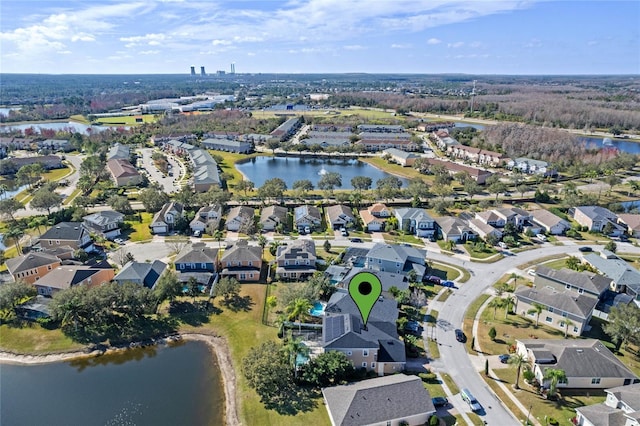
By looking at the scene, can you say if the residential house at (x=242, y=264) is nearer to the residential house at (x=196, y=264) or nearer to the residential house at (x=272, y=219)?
the residential house at (x=196, y=264)

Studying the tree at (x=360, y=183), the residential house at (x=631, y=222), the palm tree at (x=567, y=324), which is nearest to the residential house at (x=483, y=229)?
the palm tree at (x=567, y=324)

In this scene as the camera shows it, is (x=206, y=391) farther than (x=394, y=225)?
No

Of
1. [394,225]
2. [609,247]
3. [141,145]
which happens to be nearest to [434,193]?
[394,225]

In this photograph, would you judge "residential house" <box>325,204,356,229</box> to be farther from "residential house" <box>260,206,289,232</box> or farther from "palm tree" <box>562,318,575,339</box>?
"palm tree" <box>562,318,575,339</box>

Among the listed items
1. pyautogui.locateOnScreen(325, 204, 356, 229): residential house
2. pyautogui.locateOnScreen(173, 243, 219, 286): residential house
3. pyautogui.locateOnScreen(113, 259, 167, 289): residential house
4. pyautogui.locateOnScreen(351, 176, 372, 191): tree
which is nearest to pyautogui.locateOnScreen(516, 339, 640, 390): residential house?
pyautogui.locateOnScreen(325, 204, 356, 229): residential house

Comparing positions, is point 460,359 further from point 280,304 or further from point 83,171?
point 83,171
